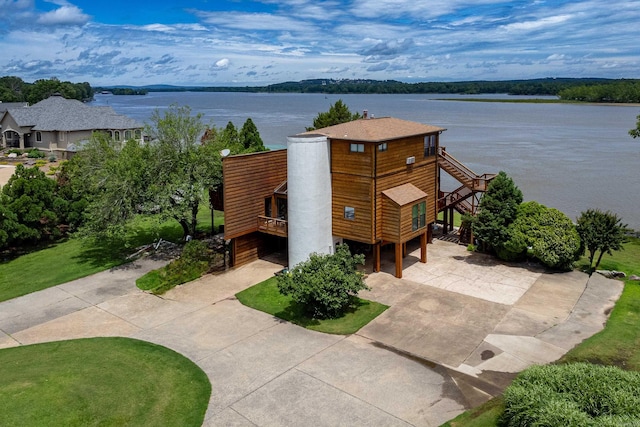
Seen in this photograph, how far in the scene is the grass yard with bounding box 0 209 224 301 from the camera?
20.7 meters

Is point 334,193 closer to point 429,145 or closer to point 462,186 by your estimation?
point 429,145

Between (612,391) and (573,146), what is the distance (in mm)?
60810

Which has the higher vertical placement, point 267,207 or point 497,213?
point 267,207

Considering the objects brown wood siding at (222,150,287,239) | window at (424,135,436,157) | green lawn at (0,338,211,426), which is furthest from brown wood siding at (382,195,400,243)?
green lawn at (0,338,211,426)

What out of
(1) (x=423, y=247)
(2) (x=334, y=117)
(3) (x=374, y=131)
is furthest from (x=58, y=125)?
(1) (x=423, y=247)

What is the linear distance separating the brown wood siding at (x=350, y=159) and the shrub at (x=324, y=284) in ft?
12.9

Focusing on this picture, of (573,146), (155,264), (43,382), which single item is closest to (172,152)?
(155,264)

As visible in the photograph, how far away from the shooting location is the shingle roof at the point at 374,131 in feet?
65.2

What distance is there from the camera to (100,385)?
12.9m

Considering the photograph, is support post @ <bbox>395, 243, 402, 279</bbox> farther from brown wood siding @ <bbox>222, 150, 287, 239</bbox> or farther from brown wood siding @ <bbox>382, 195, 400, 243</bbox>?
brown wood siding @ <bbox>222, 150, 287, 239</bbox>

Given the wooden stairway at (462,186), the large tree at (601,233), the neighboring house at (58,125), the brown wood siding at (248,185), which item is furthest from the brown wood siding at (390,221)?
the neighboring house at (58,125)

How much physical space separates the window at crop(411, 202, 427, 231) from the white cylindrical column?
3462 millimetres

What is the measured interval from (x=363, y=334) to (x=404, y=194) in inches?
275

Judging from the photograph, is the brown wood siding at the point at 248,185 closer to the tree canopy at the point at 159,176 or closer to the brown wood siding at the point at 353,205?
the tree canopy at the point at 159,176
